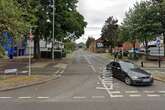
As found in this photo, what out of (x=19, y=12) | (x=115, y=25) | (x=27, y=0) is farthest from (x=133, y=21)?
(x=115, y=25)

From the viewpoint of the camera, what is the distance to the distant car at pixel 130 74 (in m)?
20.3

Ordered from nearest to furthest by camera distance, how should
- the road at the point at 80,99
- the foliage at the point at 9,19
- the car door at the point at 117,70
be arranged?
the road at the point at 80,99, the foliage at the point at 9,19, the car door at the point at 117,70

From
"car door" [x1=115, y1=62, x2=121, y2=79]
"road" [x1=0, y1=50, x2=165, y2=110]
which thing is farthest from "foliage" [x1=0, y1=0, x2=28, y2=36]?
"car door" [x1=115, y1=62, x2=121, y2=79]

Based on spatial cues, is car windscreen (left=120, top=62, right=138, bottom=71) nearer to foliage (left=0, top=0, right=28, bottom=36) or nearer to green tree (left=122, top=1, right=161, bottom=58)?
foliage (left=0, top=0, right=28, bottom=36)

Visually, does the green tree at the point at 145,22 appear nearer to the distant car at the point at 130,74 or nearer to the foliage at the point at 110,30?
the distant car at the point at 130,74

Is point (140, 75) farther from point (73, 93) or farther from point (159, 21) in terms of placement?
point (159, 21)

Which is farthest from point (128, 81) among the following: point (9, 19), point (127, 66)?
point (9, 19)

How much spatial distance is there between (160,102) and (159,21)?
35067 mm

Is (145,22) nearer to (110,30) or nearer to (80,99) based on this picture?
(80,99)

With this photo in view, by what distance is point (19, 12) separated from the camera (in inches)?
926

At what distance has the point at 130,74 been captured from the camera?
21.2 metres

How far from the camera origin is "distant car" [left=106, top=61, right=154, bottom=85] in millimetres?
20308

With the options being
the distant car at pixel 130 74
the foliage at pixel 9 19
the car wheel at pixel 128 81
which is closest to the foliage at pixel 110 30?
the distant car at pixel 130 74

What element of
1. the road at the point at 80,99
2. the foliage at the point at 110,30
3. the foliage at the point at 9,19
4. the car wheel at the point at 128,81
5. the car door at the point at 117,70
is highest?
the foliage at the point at 110,30
